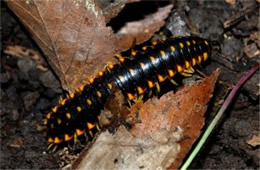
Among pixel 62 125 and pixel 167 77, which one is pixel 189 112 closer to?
pixel 167 77

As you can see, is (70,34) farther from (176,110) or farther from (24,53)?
(176,110)

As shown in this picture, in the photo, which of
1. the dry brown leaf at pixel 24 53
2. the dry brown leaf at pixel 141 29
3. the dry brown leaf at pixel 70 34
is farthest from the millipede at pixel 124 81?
the dry brown leaf at pixel 24 53

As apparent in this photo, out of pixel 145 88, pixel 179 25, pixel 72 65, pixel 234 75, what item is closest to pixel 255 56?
pixel 234 75

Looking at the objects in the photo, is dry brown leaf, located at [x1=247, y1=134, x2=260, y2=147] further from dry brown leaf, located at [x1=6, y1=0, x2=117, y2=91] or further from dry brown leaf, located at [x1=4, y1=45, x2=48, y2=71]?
dry brown leaf, located at [x1=4, y1=45, x2=48, y2=71]

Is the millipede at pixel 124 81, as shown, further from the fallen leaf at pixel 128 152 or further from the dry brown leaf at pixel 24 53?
the dry brown leaf at pixel 24 53

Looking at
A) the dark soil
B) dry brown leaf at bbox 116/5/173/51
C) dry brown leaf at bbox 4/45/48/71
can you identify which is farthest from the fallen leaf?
dry brown leaf at bbox 4/45/48/71

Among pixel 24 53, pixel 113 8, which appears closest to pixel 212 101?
pixel 113 8
